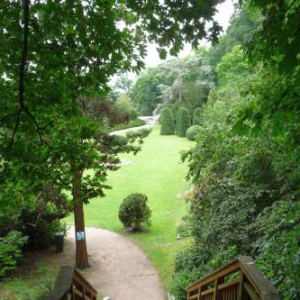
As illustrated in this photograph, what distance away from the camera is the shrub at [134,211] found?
1617cm

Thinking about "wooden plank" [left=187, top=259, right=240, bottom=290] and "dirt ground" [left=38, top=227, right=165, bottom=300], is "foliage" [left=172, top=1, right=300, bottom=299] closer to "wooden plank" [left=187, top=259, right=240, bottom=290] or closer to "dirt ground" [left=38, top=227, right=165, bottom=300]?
"wooden plank" [left=187, top=259, right=240, bottom=290]

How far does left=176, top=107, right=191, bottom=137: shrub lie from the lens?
4038cm

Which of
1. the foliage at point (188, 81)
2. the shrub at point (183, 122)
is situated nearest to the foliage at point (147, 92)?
the foliage at point (188, 81)

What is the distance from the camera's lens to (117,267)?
12758 mm

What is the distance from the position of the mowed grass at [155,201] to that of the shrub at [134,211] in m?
0.55

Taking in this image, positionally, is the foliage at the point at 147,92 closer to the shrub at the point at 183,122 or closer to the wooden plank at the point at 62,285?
the shrub at the point at 183,122

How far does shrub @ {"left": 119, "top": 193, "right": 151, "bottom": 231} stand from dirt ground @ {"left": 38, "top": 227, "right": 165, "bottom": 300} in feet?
2.76

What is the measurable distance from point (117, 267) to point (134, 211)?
12.1 feet

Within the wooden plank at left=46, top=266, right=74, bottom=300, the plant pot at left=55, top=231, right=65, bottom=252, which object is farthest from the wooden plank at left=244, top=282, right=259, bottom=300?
the plant pot at left=55, top=231, right=65, bottom=252

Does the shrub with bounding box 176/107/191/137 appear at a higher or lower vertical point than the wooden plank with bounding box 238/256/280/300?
lower

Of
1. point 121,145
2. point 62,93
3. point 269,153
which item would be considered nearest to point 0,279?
point 121,145

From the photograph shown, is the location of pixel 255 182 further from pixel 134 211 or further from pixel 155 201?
pixel 155 201

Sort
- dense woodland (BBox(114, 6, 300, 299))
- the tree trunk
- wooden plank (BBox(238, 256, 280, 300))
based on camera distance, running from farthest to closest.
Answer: the tree trunk
dense woodland (BBox(114, 6, 300, 299))
wooden plank (BBox(238, 256, 280, 300))

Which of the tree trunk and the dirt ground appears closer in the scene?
the dirt ground
